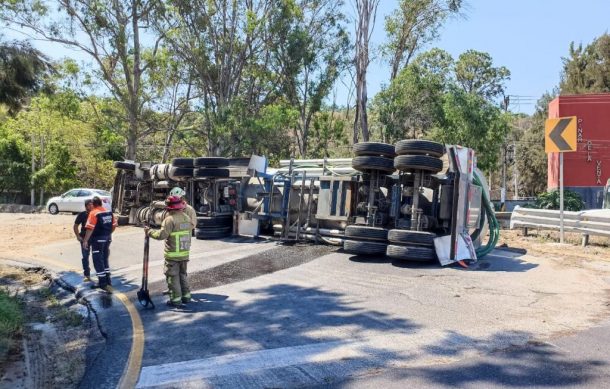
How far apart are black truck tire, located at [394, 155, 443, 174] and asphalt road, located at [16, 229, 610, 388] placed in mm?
1736

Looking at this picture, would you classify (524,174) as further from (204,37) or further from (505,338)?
(505,338)

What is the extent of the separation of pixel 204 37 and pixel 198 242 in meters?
21.3

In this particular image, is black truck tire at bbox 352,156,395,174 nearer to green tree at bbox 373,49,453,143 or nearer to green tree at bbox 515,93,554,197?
green tree at bbox 373,49,453,143

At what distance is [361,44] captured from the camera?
31.8 meters

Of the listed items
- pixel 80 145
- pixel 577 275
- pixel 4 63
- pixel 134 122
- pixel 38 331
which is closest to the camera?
pixel 38 331

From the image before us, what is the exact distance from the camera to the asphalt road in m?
4.63

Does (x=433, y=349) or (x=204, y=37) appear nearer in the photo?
(x=433, y=349)

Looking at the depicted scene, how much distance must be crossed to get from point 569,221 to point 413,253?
4466 mm

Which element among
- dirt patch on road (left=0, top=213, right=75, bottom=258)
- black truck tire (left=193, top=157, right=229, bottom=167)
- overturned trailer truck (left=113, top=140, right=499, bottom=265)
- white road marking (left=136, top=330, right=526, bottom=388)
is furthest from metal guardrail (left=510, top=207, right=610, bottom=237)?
dirt patch on road (left=0, top=213, right=75, bottom=258)

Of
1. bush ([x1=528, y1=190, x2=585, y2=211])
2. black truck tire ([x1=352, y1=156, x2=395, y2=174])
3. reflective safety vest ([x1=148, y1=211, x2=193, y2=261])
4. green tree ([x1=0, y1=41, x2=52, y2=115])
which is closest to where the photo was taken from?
reflective safety vest ([x1=148, y1=211, x2=193, y2=261])

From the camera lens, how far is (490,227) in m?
10.7

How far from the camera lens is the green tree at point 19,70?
415 inches

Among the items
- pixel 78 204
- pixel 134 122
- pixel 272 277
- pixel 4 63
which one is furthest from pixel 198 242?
pixel 134 122

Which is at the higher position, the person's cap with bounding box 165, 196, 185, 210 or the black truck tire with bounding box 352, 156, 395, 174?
the black truck tire with bounding box 352, 156, 395, 174
